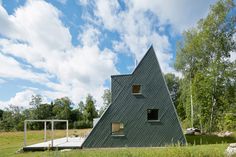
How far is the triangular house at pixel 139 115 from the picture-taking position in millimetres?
18094

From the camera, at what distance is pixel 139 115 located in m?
18.4

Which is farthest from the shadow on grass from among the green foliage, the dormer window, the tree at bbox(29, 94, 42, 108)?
the tree at bbox(29, 94, 42, 108)

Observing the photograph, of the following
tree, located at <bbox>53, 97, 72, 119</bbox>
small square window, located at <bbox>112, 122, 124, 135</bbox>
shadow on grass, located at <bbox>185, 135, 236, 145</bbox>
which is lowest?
shadow on grass, located at <bbox>185, 135, 236, 145</bbox>

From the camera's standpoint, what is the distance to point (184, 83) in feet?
104

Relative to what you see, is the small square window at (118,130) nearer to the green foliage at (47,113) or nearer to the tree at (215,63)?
the tree at (215,63)

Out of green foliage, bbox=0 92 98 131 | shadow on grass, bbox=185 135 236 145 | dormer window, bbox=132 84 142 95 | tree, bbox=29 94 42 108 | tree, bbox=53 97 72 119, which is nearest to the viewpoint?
dormer window, bbox=132 84 142 95

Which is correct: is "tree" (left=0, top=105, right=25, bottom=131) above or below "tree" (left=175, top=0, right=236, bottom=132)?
below

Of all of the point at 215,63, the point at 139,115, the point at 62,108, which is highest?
the point at 215,63

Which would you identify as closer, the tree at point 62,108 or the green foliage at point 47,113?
the green foliage at point 47,113

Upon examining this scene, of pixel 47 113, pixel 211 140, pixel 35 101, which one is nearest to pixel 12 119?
pixel 35 101

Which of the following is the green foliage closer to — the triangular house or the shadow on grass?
the shadow on grass

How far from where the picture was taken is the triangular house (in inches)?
712

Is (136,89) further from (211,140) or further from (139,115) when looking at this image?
(211,140)

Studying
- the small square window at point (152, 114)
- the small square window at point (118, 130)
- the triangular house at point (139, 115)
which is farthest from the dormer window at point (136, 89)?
the small square window at point (118, 130)
